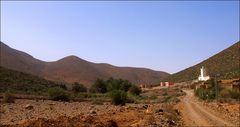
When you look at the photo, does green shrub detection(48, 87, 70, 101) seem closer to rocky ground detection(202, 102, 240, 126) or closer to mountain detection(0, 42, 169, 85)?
rocky ground detection(202, 102, 240, 126)

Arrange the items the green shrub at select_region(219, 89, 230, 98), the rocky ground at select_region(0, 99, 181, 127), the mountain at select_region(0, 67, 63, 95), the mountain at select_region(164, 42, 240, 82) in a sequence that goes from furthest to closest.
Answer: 1. the mountain at select_region(164, 42, 240, 82)
2. the mountain at select_region(0, 67, 63, 95)
3. the green shrub at select_region(219, 89, 230, 98)
4. the rocky ground at select_region(0, 99, 181, 127)

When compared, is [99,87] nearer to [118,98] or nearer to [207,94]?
[207,94]

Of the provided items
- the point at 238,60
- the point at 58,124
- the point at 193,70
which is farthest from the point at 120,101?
the point at 193,70

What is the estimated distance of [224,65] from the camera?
101 metres

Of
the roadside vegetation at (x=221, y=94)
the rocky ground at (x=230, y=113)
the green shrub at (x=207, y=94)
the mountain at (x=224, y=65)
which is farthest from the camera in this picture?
the mountain at (x=224, y=65)

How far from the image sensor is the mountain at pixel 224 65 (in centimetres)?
9434

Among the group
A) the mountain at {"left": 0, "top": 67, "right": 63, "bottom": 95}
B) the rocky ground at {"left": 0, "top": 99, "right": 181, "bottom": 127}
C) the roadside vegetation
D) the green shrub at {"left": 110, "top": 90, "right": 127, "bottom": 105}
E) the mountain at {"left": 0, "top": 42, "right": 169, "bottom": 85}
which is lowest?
the rocky ground at {"left": 0, "top": 99, "right": 181, "bottom": 127}

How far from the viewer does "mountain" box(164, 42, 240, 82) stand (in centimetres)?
9434

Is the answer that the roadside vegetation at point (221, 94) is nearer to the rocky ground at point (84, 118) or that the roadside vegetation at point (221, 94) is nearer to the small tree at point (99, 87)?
the rocky ground at point (84, 118)

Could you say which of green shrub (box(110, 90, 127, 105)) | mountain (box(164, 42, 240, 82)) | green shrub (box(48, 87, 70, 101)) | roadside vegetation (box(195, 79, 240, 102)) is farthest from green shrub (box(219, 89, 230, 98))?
green shrub (box(48, 87, 70, 101))

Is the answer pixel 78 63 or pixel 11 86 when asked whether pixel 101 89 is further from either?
pixel 78 63

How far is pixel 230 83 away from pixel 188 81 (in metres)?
41.8

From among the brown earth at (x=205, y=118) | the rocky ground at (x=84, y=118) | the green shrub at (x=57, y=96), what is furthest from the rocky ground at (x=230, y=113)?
the green shrub at (x=57, y=96)

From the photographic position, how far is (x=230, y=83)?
76750 mm
